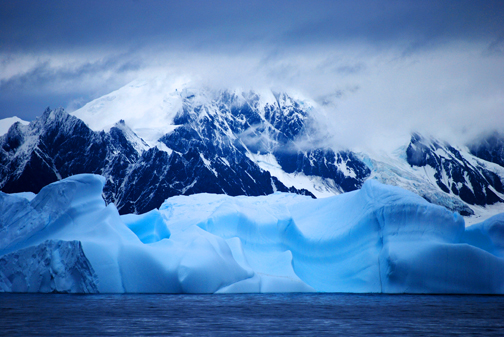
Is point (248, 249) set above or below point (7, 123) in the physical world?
below

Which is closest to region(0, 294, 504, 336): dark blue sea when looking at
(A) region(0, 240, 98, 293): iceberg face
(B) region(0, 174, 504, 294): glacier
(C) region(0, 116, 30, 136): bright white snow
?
(A) region(0, 240, 98, 293): iceberg face

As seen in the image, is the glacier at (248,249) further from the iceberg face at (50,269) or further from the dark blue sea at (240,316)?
the dark blue sea at (240,316)

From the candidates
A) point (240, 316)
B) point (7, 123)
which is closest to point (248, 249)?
point (240, 316)

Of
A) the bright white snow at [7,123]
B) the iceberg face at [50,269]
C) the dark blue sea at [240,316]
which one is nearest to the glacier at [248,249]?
the iceberg face at [50,269]

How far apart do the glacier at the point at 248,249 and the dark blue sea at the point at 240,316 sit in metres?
1.78

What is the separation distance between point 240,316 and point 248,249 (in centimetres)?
1755

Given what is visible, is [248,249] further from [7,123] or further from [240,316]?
[7,123]

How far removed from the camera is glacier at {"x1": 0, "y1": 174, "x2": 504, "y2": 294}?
31.7 m

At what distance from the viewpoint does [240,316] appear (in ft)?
74.6

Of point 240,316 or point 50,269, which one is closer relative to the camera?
point 240,316

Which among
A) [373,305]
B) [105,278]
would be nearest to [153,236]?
[105,278]

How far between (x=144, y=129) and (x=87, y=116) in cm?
2993

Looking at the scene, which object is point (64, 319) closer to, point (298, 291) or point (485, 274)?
point (298, 291)

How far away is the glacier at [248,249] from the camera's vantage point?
31719mm
